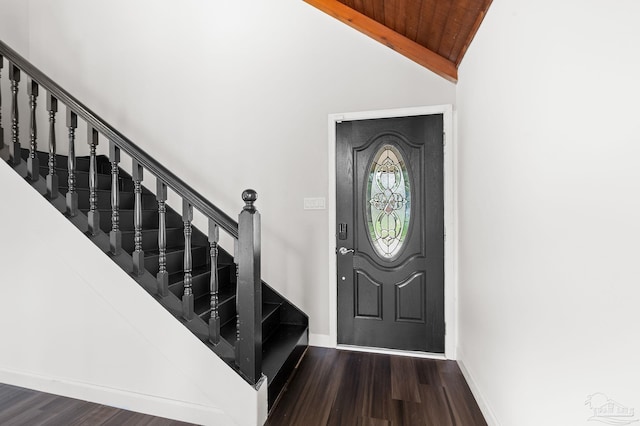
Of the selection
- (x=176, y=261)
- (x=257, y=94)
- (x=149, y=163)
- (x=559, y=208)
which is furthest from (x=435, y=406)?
(x=257, y=94)

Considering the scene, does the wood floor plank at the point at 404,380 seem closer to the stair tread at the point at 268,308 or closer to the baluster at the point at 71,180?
the stair tread at the point at 268,308

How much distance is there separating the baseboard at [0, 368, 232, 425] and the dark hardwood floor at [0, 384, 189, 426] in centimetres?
3

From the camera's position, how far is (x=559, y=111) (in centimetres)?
110

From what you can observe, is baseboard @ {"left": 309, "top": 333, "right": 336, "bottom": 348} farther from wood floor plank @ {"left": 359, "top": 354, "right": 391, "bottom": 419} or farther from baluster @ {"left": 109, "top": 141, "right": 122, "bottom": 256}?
baluster @ {"left": 109, "top": 141, "right": 122, "bottom": 256}

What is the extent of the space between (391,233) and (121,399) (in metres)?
2.27

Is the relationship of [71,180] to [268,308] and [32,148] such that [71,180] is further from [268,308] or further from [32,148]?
[268,308]

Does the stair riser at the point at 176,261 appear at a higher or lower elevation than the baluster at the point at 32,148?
lower

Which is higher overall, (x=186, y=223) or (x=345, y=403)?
(x=186, y=223)

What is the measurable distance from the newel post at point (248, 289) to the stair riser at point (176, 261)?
2.63 ft

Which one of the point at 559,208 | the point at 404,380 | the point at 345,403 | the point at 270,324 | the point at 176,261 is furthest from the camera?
the point at 270,324

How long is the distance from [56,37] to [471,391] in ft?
17.6

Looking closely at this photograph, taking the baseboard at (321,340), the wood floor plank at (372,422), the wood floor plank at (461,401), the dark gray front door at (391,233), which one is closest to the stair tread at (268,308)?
the baseboard at (321,340)

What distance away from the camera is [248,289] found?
1.75m

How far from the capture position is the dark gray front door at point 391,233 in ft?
8.61
